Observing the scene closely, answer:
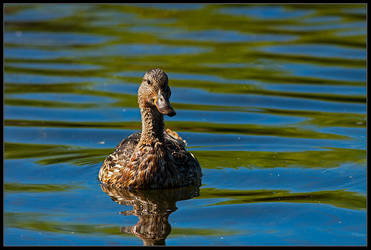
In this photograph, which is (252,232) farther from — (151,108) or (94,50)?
A: (94,50)

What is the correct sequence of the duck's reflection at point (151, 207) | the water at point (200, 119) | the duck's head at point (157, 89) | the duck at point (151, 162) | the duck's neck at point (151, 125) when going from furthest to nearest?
the duck's neck at point (151, 125), the duck at point (151, 162), the duck's head at point (157, 89), the water at point (200, 119), the duck's reflection at point (151, 207)

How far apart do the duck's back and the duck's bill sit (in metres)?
0.68

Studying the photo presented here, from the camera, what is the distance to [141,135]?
9891 mm

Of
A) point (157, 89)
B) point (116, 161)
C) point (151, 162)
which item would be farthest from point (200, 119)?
point (157, 89)

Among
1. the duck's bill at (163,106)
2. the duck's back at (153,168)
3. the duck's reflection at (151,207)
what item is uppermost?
the duck's bill at (163,106)

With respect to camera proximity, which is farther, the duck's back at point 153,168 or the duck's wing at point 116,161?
the duck's wing at point 116,161

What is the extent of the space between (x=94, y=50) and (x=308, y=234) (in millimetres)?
11654

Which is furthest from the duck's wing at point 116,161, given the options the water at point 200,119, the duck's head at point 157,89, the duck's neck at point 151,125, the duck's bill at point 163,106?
the duck's bill at point 163,106

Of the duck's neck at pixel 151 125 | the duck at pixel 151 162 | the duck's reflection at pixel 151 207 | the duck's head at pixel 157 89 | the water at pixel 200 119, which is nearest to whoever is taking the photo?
the duck's reflection at pixel 151 207

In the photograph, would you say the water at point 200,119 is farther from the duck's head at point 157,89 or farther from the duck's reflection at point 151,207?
the duck's head at point 157,89

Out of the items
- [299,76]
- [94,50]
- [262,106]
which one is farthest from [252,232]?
[94,50]

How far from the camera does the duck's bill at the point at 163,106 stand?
8.89 metres

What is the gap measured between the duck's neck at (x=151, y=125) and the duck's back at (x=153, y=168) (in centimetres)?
9

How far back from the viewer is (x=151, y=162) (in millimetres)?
9516
